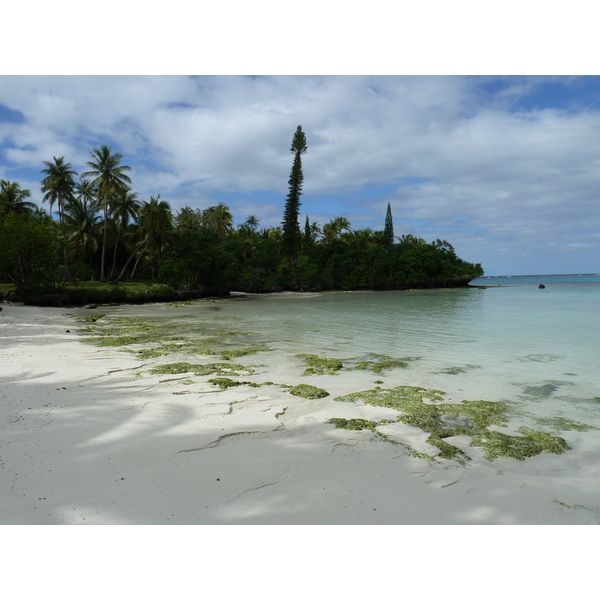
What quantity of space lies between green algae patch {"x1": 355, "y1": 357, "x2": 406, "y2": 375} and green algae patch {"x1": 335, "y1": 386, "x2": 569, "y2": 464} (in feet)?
4.79

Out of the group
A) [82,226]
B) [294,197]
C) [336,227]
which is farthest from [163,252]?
[336,227]

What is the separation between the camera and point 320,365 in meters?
7.71

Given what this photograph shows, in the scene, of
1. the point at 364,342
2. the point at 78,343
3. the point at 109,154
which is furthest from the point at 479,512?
the point at 109,154

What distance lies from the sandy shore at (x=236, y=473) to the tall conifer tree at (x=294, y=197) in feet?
169

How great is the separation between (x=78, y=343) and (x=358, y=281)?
176 ft

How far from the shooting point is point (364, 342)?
11.2 meters

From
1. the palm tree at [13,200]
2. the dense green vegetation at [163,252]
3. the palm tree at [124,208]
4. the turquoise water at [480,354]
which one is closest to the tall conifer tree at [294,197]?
the dense green vegetation at [163,252]

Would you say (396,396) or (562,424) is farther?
(396,396)

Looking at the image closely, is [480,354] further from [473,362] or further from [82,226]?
[82,226]

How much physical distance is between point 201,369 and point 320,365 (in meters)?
2.34

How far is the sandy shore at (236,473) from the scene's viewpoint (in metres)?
2.47

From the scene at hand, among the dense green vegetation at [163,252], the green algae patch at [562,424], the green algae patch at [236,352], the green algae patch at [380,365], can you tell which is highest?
the dense green vegetation at [163,252]

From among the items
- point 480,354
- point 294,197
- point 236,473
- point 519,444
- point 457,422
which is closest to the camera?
point 236,473

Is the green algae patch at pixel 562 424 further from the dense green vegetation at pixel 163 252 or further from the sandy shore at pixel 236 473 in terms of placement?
the dense green vegetation at pixel 163 252
